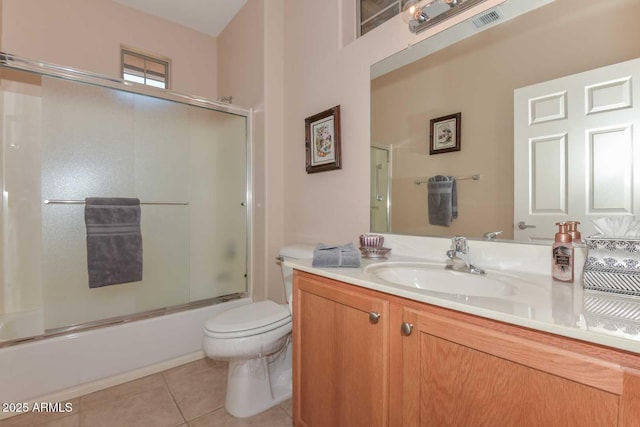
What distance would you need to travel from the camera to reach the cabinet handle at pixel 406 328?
2.65 ft

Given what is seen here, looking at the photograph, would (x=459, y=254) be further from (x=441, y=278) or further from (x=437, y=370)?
(x=437, y=370)

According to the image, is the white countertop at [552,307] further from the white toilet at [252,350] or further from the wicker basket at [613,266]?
the white toilet at [252,350]

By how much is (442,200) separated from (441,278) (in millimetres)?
377

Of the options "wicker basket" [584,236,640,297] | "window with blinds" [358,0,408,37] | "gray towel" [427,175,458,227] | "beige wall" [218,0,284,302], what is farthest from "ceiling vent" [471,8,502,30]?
"beige wall" [218,0,284,302]

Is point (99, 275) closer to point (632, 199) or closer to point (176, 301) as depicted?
point (176, 301)

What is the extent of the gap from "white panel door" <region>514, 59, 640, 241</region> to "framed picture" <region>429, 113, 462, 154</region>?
23 cm

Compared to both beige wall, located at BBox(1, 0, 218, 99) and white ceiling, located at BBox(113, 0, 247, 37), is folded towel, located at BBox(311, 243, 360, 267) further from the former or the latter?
beige wall, located at BBox(1, 0, 218, 99)

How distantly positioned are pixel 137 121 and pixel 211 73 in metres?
1.26

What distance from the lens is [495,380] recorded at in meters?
0.65

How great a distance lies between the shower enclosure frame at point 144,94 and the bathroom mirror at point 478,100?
4.06 ft

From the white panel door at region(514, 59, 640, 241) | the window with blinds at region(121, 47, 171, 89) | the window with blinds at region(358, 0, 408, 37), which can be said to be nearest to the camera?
the white panel door at region(514, 59, 640, 241)

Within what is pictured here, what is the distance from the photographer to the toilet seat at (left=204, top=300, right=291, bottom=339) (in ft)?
4.45

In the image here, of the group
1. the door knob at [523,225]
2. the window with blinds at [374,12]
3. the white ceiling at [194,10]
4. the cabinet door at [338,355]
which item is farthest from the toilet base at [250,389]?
the white ceiling at [194,10]

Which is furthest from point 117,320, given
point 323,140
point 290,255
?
point 323,140
